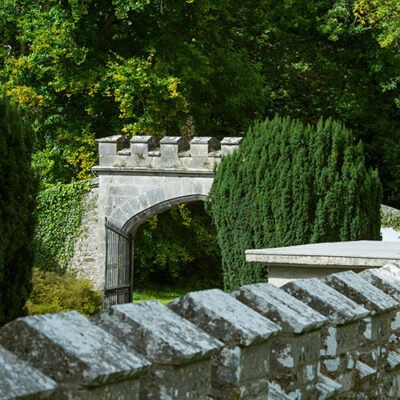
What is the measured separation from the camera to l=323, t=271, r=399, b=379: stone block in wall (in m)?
3.76

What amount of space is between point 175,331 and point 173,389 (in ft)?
0.55

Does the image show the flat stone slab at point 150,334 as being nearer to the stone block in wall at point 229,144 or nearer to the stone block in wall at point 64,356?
the stone block in wall at point 64,356

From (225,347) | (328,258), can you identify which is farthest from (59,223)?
(225,347)

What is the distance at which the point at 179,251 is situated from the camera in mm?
19453

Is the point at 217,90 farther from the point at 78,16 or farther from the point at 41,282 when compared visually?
the point at 41,282

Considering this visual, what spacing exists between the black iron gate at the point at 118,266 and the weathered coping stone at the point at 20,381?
13.7m

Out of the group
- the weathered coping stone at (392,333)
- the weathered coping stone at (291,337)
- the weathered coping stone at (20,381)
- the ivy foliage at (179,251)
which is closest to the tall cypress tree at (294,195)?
the ivy foliage at (179,251)

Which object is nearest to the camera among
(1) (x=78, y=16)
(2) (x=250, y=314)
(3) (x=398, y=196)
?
(2) (x=250, y=314)

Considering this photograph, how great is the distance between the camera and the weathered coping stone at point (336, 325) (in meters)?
3.40

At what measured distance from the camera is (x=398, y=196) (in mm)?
22359

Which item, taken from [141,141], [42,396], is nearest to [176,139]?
[141,141]

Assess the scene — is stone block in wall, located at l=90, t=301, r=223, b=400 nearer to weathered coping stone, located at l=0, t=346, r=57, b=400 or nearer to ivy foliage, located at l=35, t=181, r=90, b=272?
weathered coping stone, located at l=0, t=346, r=57, b=400

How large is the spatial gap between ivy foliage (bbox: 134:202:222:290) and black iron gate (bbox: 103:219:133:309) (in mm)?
2304

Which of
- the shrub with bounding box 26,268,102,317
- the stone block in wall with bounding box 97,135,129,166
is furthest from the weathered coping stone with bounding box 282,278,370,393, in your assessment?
the stone block in wall with bounding box 97,135,129,166
